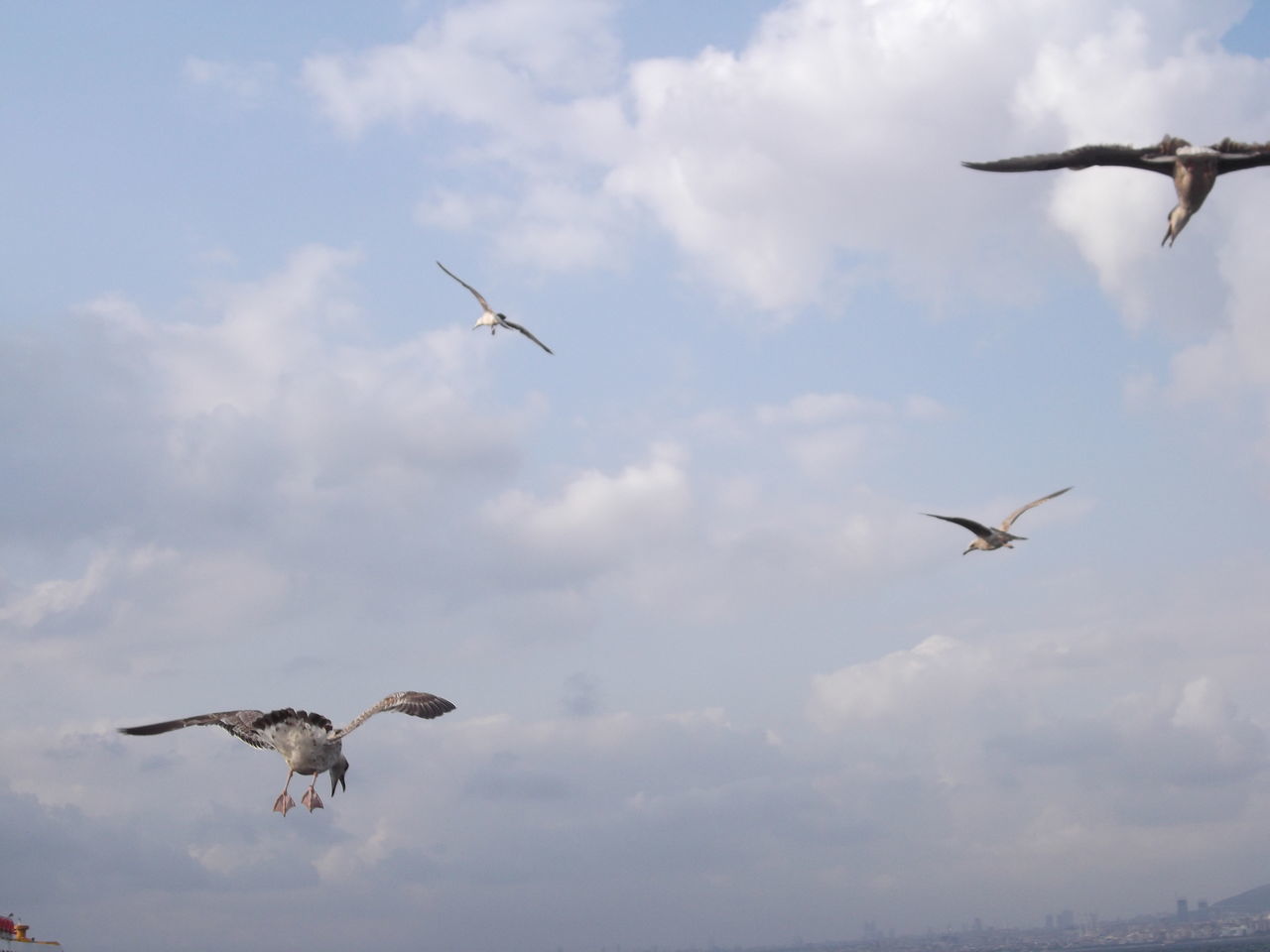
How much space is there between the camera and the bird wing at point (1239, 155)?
82.3 feet

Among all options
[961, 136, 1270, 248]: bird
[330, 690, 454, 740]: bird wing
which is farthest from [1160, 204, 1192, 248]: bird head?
[330, 690, 454, 740]: bird wing

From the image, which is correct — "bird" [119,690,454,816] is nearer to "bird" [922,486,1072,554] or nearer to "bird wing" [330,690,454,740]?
"bird wing" [330,690,454,740]

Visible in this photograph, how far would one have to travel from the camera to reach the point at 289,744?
27359 mm

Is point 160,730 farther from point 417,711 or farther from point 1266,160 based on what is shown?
point 1266,160

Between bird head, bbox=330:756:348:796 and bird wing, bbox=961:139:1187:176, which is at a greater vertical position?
bird wing, bbox=961:139:1187:176

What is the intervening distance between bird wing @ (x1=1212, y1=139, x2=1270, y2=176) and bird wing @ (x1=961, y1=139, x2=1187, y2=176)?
3.27ft

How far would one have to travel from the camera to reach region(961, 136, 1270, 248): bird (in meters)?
25.5

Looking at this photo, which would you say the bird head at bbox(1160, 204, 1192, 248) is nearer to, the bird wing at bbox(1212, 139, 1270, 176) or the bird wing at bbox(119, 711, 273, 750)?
the bird wing at bbox(1212, 139, 1270, 176)

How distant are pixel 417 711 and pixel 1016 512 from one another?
2049 cm

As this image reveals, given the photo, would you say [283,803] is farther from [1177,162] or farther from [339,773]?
[1177,162]

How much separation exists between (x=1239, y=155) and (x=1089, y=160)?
3.07 m

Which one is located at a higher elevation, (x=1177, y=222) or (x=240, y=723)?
(x=1177, y=222)

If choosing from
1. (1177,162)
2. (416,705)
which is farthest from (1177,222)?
(416,705)

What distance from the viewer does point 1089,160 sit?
2734 cm
